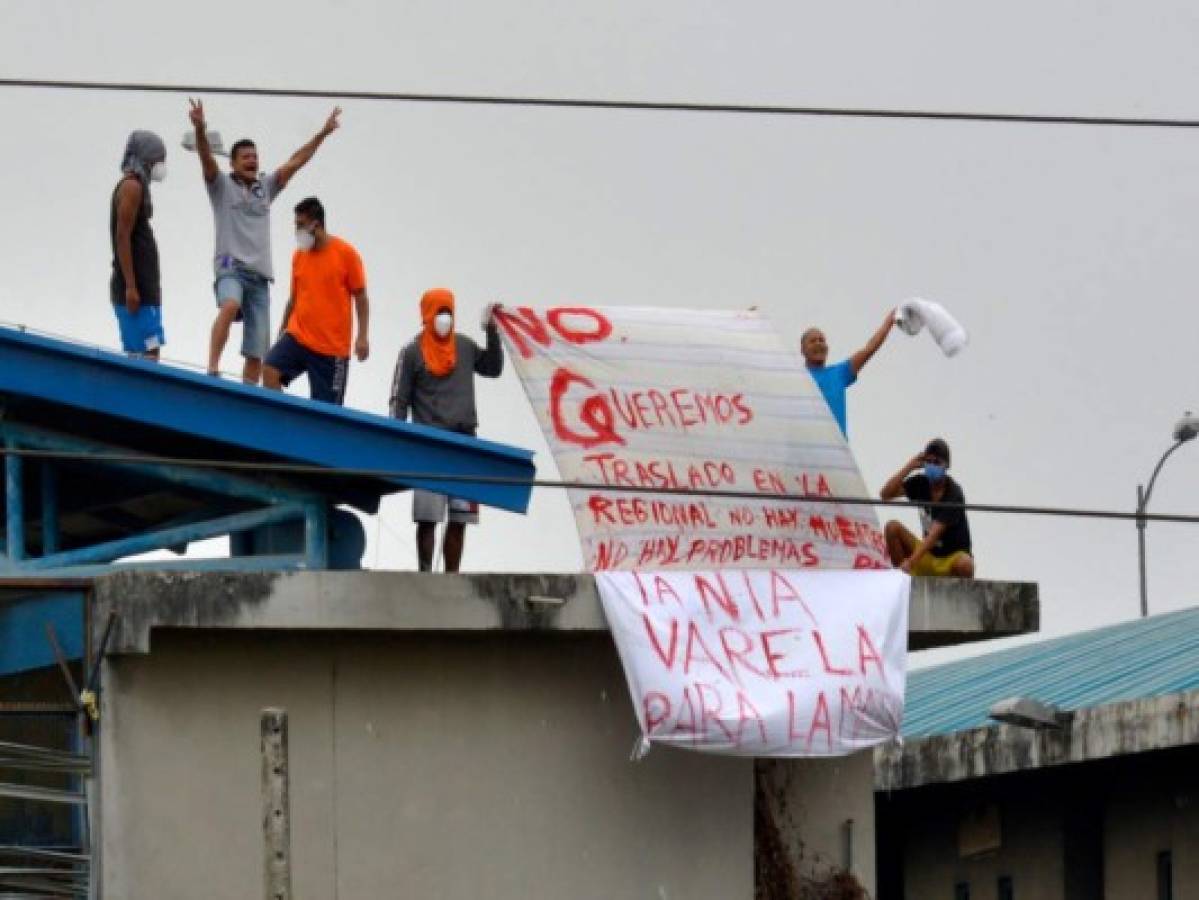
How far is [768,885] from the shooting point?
2244 cm

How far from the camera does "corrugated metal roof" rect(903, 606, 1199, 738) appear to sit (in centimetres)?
2664

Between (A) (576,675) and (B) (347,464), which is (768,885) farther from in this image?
(B) (347,464)

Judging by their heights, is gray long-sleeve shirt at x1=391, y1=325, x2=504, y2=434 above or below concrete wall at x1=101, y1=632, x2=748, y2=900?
above

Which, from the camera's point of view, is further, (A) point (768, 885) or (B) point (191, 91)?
(A) point (768, 885)

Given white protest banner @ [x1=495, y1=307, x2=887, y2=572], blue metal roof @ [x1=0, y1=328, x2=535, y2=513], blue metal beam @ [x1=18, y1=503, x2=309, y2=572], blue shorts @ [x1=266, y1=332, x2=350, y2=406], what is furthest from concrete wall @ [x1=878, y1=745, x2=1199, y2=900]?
blue metal beam @ [x1=18, y1=503, x2=309, y2=572]

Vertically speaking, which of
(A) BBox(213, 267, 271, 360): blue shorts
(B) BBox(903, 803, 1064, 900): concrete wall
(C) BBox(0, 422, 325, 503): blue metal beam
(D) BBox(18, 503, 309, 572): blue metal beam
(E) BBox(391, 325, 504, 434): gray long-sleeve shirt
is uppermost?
(A) BBox(213, 267, 271, 360): blue shorts

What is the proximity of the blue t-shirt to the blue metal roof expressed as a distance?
242cm

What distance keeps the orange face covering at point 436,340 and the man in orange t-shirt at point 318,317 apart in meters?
0.56

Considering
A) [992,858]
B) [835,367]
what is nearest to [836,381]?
[835,367]

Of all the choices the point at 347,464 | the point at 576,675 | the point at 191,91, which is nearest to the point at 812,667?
the point at 576,675

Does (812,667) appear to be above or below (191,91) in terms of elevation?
below

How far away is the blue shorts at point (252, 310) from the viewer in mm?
21938

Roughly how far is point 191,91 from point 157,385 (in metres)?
2.41

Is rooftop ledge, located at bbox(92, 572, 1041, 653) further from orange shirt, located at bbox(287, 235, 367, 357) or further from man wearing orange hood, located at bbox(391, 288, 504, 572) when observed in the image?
orange shirt, located at bbox(287, 235, 367, 357)
